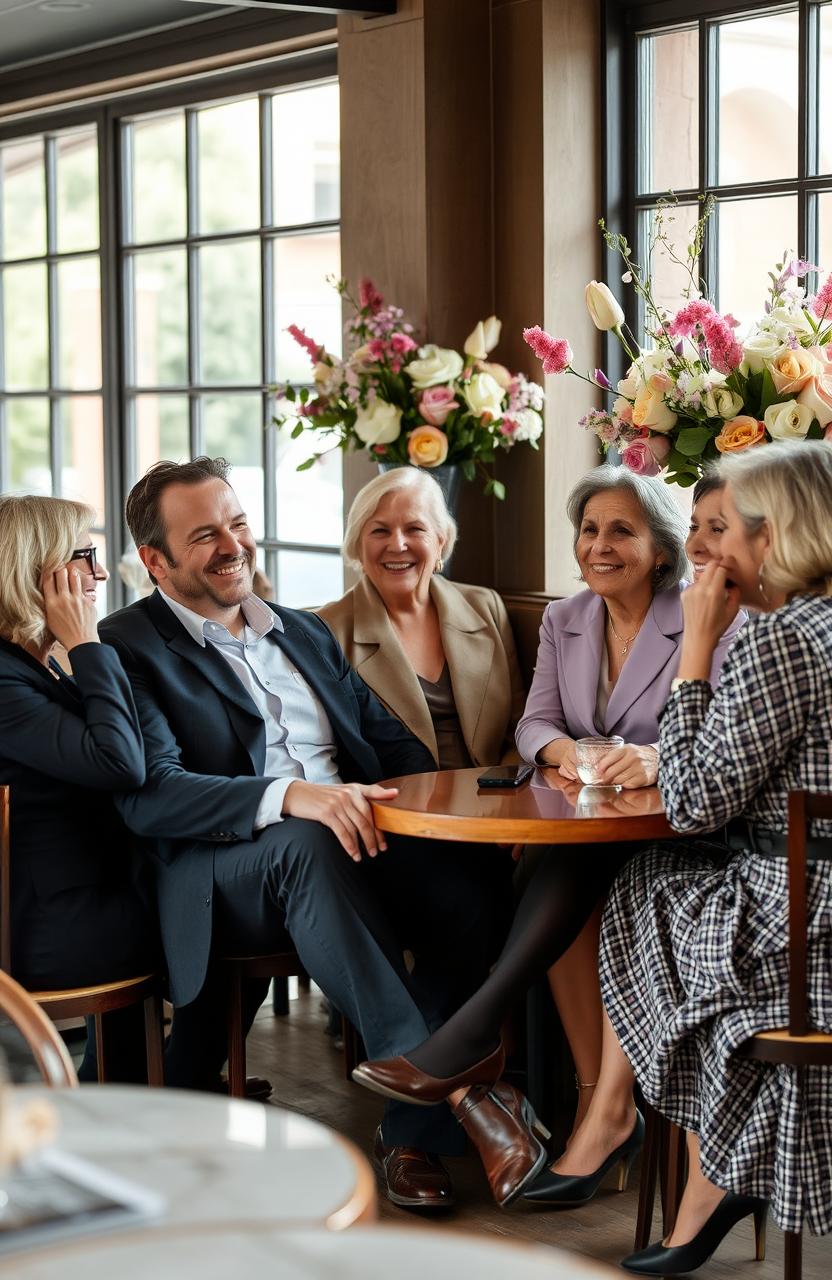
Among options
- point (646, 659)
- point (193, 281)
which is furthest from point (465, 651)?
point (193, 281)

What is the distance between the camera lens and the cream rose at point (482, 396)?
3.96m

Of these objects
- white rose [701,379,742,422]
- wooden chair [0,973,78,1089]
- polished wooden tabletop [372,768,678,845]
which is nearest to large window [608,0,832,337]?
white rose [701,379,742,422]

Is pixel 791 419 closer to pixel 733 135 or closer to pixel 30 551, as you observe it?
pixel 733 135

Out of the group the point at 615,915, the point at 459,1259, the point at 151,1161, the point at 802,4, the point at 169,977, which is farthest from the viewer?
the point at 802,4

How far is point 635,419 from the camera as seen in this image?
3.15 metres

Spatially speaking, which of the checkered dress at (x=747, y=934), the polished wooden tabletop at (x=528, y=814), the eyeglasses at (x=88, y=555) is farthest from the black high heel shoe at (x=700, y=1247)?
the eyeglasses at (x=88, y=555)

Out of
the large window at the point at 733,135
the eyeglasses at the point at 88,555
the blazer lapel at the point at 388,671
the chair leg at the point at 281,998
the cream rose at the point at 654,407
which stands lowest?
the chair leg at the point at 281,998

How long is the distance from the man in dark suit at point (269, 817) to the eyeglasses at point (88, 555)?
15 cm

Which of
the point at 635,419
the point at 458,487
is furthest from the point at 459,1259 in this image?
the point at 458,487

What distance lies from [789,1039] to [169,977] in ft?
3.83

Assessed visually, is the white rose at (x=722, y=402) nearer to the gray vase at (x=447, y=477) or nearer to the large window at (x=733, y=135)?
the large window at (x=733, y=135)

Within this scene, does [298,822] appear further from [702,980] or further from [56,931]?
[702,980]

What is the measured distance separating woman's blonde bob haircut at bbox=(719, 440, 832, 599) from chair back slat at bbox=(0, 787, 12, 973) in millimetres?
1326

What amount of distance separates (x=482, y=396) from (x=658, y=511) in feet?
2.77
